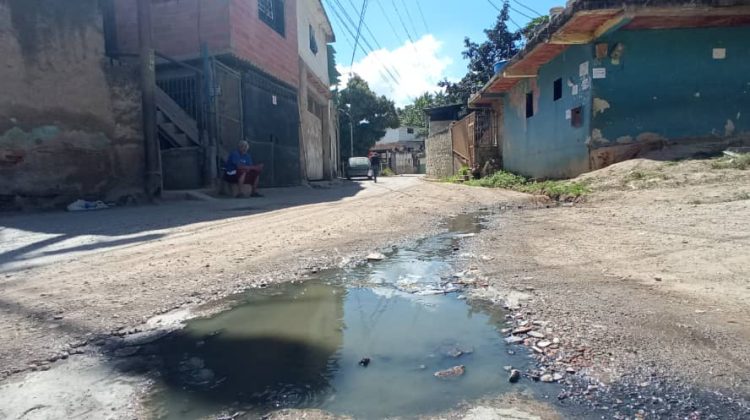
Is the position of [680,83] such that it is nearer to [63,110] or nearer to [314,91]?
[63,110]

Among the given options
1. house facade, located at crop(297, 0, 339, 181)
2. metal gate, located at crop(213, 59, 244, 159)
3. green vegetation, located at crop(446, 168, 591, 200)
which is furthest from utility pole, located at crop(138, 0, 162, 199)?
green vegetation, located at crop(446, 168, 591, 200)

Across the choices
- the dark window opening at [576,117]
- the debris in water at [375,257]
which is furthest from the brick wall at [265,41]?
the debris in water at [375,257]

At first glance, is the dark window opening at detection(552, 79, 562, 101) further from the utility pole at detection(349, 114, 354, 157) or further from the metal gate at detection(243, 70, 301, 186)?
the utility pole at detection(349, 114, 354, 157)

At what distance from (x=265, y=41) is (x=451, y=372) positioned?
1223 cm

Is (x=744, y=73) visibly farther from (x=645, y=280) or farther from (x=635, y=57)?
(x=645, y=280)

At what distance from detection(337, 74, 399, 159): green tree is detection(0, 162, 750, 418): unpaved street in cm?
3065

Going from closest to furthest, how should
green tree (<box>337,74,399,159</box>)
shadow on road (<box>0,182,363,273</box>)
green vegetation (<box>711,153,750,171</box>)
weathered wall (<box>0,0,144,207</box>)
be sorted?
1. shadow on road (<box>0,182,363,273</box>)
2. green vegetation (<box>711,153,750,171</box>)
3. weathered wall (<box>0,0,144,207</box>)
4. green tree (<box>337,74,399,159</box>)

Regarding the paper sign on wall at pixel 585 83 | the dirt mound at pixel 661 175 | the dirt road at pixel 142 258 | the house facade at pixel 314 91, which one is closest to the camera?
the dirt road at pixel 142 258

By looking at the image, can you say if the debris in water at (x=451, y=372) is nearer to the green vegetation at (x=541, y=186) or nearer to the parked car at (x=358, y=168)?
the green vegetation at (x=541, y=186)

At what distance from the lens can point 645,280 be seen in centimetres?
275

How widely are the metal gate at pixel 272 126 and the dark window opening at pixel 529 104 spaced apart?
692 cm

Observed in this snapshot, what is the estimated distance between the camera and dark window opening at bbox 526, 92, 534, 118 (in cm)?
1256

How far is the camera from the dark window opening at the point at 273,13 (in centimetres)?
1264

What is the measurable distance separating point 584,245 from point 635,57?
6643 millimetres
